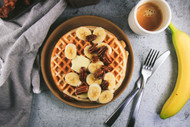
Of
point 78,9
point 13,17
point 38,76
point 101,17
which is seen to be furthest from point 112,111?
point 13,17

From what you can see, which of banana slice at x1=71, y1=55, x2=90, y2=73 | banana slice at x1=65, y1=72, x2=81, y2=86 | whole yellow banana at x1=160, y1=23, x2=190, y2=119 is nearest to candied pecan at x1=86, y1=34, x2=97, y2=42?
banana slice at x1=71, y1=55, x2=90, y2=73

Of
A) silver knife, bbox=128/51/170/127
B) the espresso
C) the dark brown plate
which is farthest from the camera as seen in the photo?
silver knife, bbox=128/51/170/127

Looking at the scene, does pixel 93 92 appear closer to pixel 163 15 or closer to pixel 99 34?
pixel 99 34

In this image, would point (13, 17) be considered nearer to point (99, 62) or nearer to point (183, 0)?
point (99, 62)

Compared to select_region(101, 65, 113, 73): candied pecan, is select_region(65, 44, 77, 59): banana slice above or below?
above

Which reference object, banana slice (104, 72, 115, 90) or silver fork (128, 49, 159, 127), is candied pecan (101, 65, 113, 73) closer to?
banana slice (104, 72, 115, 90)

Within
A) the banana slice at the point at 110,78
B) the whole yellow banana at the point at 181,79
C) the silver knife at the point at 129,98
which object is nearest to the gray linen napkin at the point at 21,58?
the banana slice at the point at 110,78

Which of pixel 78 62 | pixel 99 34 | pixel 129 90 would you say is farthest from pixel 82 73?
pixel 129 90

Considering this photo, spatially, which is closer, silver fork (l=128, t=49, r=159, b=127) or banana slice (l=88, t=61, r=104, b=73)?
banana slice (l=88, t=61, r=104, b=73)
